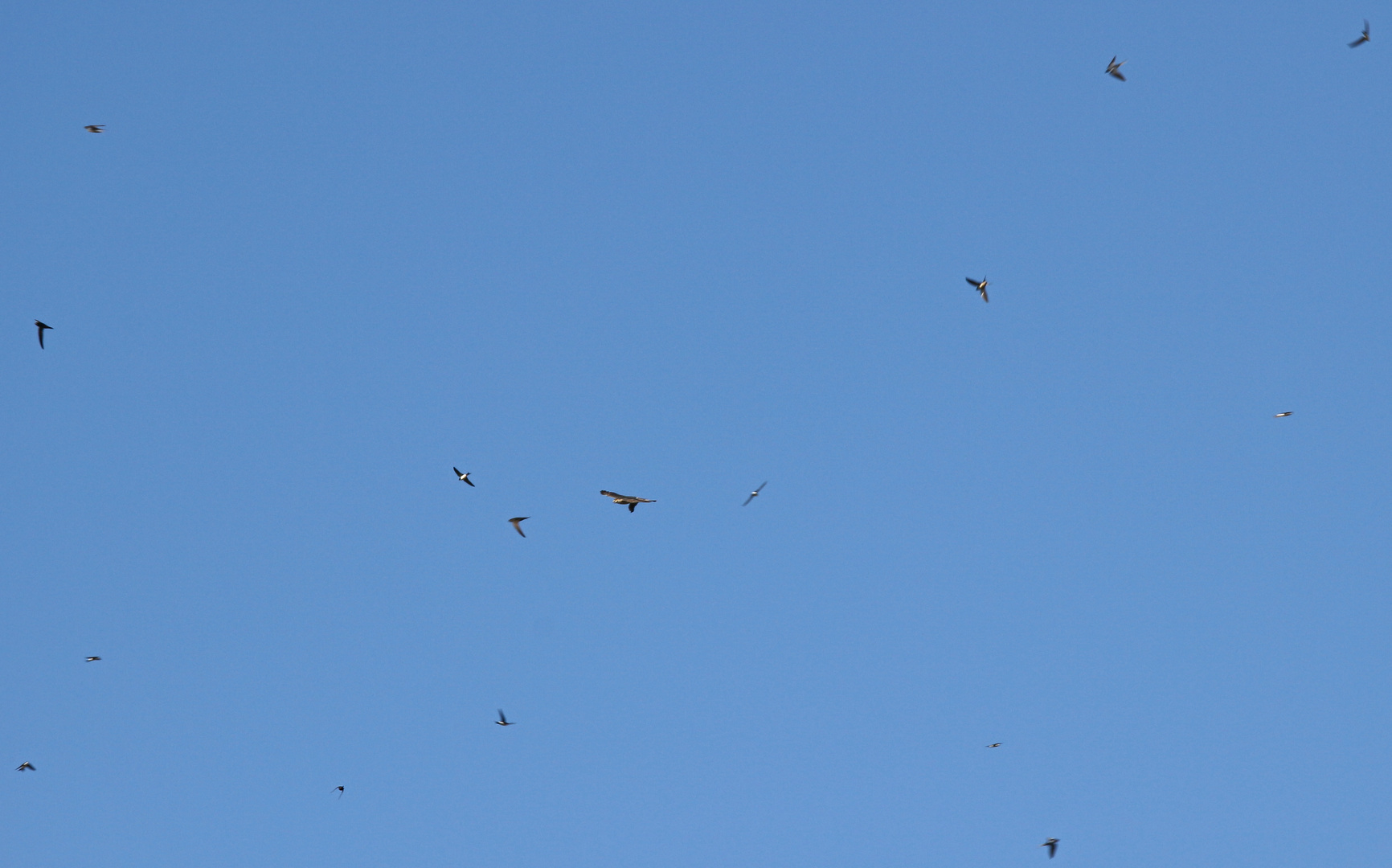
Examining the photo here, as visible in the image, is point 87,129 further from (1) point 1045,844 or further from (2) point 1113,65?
(1) point 1045,844

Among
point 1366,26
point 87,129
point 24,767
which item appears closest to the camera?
point 1366,26

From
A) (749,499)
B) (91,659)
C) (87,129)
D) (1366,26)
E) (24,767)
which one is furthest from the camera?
(24,767)

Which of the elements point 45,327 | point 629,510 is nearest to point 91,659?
point 45,327

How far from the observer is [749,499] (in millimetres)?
81062

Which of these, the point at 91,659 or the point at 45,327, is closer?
the point at 45,327

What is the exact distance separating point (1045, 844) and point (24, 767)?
200 feet

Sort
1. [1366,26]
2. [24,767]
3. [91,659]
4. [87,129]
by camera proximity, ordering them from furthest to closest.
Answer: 1. [24,767]
2. [91,659]
3. [87,129]
4. [1366,26]

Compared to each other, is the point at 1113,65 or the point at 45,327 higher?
the point at 1113,65

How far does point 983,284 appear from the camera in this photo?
84750 mm

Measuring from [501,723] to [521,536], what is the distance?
62.2 feet

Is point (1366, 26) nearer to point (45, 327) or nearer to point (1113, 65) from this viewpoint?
point (1113, 65)

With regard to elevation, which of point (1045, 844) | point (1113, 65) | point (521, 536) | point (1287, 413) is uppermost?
point (1113, 65)

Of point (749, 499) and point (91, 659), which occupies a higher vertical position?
point (749, 499)

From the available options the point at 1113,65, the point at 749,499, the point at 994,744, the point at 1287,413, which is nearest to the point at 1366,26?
the point at 1113,65
